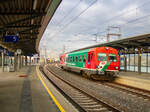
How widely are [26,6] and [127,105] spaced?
6.99m

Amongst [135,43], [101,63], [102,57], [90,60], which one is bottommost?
[101,63]

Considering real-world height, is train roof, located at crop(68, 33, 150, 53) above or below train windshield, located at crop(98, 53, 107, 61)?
above

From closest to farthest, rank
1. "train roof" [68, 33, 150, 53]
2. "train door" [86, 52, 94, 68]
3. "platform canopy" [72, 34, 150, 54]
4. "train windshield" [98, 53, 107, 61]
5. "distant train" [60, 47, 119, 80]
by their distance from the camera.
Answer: "train roof" [68, 33, 150, 53] < "platform canopy" [72, 34, 150, 54] < "distant train" [60, 47, 119, 80] < "train windshield" [98, 53, 107, 61] < "train door" [86, 52, 94, 68]

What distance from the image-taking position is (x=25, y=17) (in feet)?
31.7

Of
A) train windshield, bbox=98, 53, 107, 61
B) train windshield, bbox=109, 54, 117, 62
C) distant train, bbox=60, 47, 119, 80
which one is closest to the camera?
distant train, bbox=60, 47, 119, 80

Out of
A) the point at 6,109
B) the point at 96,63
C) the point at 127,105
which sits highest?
the point at 96,63

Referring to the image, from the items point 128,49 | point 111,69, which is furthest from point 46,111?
point 128,49


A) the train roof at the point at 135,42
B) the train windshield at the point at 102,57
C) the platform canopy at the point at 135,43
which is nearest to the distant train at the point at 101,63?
the train windshield at the point at 102,57

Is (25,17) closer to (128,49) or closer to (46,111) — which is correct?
(46,111)

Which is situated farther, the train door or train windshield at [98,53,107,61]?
the train door

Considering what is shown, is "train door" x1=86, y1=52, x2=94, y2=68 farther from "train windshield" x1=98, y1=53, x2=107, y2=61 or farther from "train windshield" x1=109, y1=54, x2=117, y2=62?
"train windshield" x1=109, y1=54, x2=117, y2=62

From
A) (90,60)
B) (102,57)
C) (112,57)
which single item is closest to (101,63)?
(102,57)

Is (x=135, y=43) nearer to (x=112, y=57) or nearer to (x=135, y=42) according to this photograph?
(x=135, y=42)

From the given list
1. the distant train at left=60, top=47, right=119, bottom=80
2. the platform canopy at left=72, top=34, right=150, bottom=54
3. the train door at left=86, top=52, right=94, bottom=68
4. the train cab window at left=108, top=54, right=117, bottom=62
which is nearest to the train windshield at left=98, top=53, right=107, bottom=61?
the distant train at left=60, top=47, right=119, bottom=80
